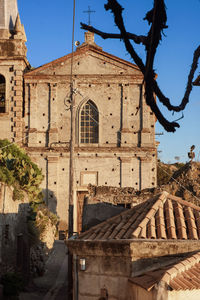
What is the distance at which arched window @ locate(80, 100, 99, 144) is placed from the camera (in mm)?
34625

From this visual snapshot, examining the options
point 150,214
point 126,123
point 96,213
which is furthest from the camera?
point 126,123

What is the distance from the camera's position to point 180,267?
8.98 m

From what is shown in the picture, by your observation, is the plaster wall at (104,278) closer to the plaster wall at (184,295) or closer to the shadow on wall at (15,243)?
the plaster wall at (184,295)

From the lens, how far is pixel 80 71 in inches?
1373

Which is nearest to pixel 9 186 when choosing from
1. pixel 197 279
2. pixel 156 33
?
pixel 197 279

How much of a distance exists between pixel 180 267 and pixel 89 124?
85.9 ft

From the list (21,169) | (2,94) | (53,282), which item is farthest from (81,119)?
(53,282)

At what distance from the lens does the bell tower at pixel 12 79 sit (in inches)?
1358

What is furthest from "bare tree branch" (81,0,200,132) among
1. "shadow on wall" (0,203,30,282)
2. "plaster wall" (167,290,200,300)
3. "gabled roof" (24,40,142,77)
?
"gabled roof" (24,40,142,77)

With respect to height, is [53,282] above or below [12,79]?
below

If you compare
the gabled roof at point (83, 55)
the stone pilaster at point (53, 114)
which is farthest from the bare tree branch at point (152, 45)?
the gabled roof at point (83, 55)

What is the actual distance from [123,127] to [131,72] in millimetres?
3442

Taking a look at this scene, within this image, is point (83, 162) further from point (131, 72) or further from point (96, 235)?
point (96, 235)

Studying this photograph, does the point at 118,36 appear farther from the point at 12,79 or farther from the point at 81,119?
the point at 12,79
